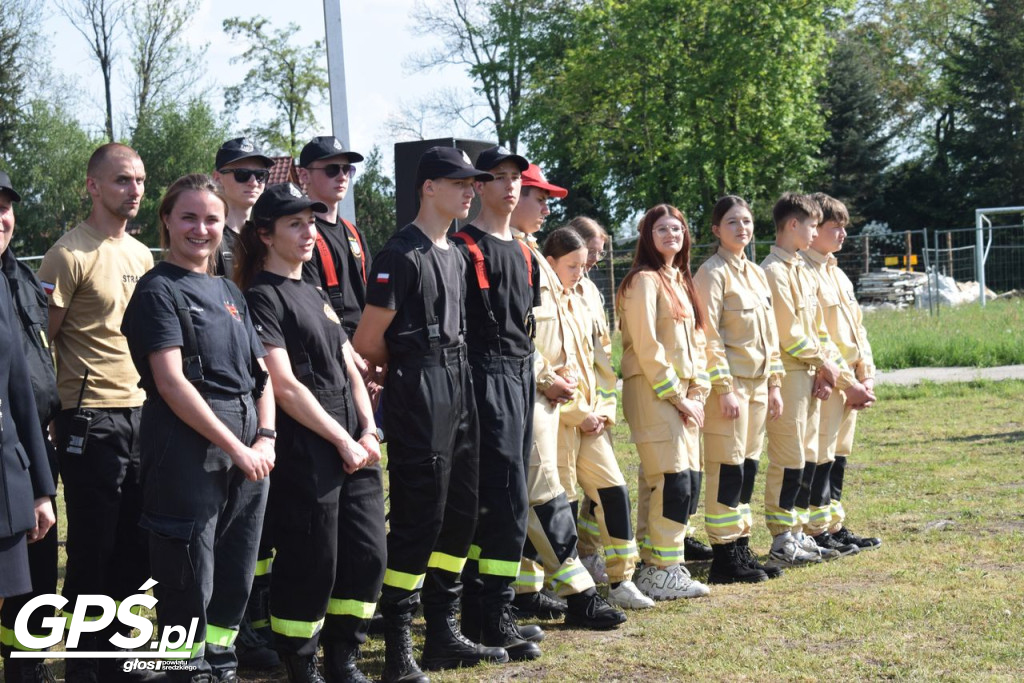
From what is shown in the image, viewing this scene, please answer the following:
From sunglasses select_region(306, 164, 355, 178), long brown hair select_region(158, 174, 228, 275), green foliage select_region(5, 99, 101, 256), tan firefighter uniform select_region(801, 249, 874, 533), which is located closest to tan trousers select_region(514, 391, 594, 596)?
sunglasses select_region(306, 164, 355, 178)

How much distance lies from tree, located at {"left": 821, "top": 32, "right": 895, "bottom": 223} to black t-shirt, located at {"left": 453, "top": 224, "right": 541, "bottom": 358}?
41.7 metres

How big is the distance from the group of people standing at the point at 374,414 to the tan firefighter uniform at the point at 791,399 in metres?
0.02

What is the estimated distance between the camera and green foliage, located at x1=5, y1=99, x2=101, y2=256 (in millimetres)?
45188

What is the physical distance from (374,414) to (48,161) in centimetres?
4366

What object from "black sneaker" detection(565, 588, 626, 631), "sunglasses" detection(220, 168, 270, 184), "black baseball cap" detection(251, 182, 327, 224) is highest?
"sunglasses" detection(220, 168, 270, 184)

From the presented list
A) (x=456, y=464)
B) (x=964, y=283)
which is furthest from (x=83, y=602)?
(x=964, y=283)

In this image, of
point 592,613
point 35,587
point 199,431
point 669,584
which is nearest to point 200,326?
point 199,431

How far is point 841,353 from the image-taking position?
8102 mm

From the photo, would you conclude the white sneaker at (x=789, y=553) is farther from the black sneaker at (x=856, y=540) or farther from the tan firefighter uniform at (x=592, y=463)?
the tan firefighter uniform at (x=592, y=463)

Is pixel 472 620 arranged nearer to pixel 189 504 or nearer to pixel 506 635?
pixel 506 635

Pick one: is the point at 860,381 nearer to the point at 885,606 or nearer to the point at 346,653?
the point at 885,606

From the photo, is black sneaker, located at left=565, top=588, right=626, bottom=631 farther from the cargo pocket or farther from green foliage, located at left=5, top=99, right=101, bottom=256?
green foliage, located at left=5, top=99, right=101, bottom=256

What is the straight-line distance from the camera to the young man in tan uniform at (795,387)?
7.53m

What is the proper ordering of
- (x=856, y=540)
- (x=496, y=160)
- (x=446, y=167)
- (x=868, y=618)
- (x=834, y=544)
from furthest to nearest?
(x=856, y=540) < (x=834, y=544) < (x=868, y=618) < (x=496, y=160) < (x=446, y=167)
